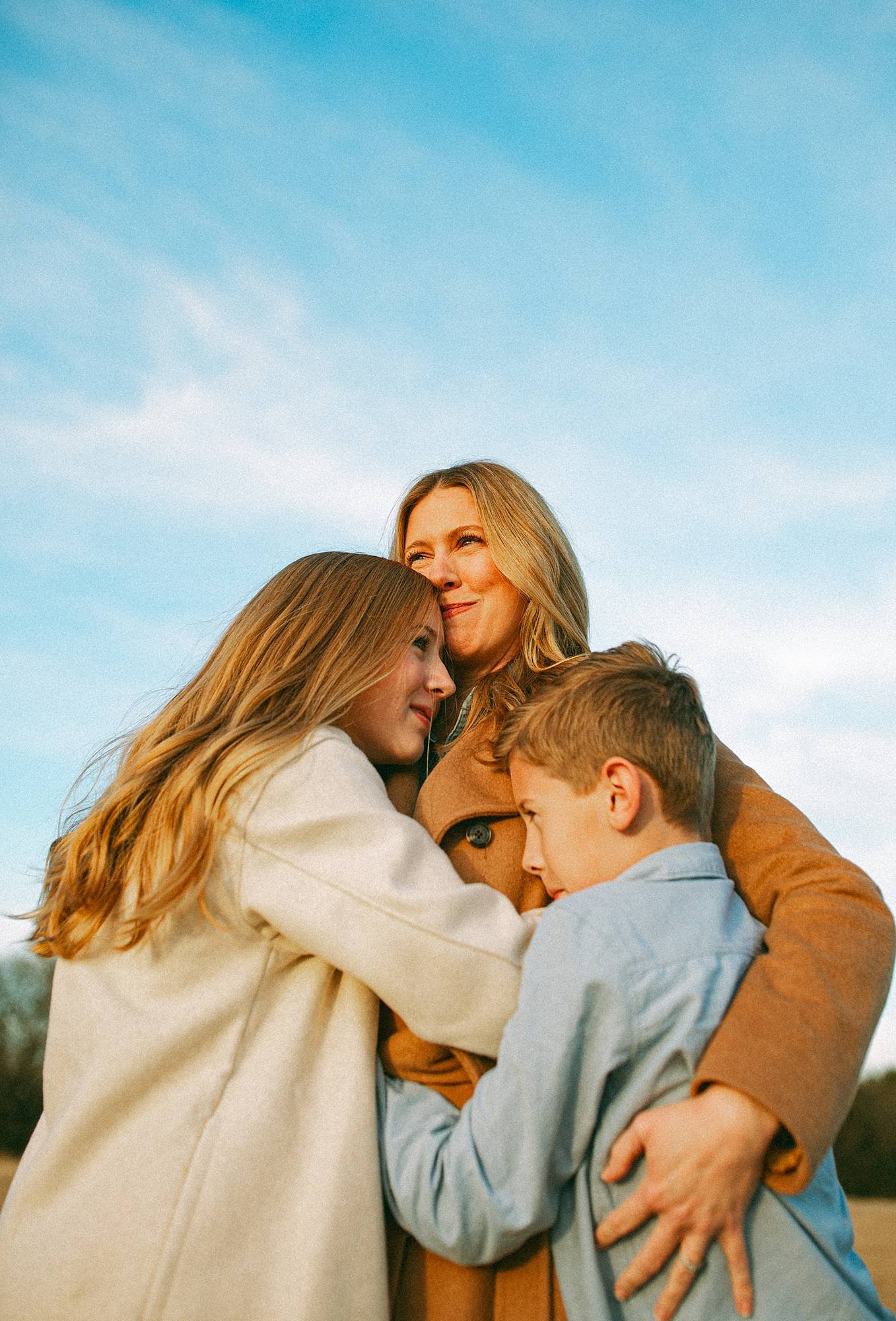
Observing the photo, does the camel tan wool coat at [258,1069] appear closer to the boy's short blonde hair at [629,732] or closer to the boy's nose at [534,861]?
the boy's nose at [534,861]

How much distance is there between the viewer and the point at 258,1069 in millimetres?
2139

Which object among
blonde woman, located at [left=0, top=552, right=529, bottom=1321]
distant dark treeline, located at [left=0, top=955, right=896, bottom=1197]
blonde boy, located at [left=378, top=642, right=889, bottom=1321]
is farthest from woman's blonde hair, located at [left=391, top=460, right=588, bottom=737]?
distant dark treeline, located at [left=0, top=955, right=896, bottom=1197]

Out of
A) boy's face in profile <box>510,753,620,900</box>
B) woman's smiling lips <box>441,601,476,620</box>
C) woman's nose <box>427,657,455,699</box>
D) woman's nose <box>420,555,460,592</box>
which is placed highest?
woman's nose <box>420,555,460,592</box>

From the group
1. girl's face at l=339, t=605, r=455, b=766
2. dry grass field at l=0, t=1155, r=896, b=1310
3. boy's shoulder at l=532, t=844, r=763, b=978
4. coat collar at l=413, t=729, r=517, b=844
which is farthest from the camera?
dry grass field at l=0, t=1155, r=896, b=1310

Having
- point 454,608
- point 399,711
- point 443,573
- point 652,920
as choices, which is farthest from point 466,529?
point 652,920

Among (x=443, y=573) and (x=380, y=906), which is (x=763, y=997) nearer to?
(x=380, y=906)

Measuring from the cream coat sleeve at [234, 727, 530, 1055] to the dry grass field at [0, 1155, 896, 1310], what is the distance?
Result: 7102 millimetres

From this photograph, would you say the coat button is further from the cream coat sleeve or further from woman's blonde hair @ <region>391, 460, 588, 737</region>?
woman's blonde hair @ <region>391, 460, 588, 737</region>

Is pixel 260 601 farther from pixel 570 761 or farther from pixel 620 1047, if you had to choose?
pixel 620 1047

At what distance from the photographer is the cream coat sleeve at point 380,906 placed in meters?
2.08

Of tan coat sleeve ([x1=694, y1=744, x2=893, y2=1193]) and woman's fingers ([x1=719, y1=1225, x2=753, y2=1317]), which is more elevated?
tan coat sleeve ([x1=694, y1=744, x2=893, y2=1193])

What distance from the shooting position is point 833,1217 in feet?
6.70

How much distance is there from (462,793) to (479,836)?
12 centimetres

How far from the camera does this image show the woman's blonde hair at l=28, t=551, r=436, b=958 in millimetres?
2301
